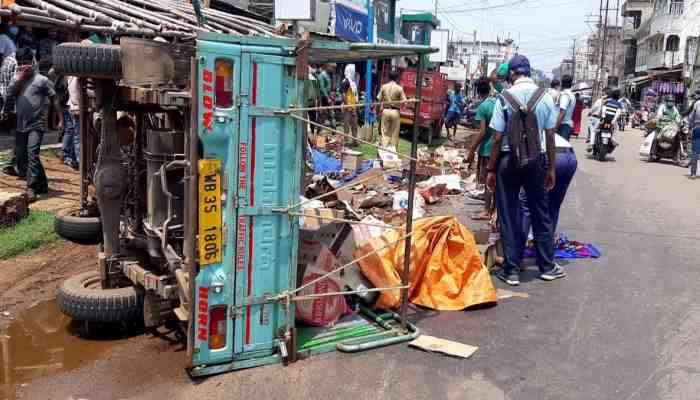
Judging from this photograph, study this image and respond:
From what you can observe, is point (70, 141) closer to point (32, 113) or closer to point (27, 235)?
point (32, 113)

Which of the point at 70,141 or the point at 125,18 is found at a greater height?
the point at 125,18

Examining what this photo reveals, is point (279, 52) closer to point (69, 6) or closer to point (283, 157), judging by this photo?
point (283, 157)

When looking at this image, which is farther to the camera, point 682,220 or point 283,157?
point 682,220

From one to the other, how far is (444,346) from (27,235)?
4.89 meters

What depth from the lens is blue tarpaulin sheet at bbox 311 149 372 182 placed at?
11336 mm

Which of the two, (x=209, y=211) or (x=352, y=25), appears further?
(x=352, y=25)

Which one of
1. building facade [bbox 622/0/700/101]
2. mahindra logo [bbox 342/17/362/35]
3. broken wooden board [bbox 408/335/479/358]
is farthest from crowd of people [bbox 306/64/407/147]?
building facade [bbox 622/0/700/101]

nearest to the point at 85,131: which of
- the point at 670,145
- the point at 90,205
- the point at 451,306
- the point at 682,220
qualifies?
A: the point at 90,205

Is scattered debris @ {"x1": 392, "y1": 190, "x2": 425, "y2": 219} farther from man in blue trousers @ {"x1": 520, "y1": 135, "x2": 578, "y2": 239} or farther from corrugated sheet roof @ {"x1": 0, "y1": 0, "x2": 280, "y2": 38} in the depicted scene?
corrugated sheet roof @ {"x1": 0, "y1": 0, "x2": 280, "y2": 38}

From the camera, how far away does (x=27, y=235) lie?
698 centimetres

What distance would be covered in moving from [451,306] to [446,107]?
1788 cm

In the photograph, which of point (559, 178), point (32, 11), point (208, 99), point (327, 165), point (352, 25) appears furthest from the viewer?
point (352, 25)

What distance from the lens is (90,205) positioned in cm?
600

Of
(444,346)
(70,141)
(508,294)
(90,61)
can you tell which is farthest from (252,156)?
(70,141)
